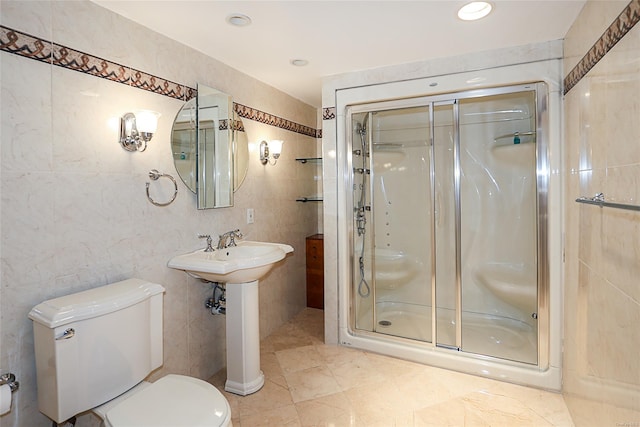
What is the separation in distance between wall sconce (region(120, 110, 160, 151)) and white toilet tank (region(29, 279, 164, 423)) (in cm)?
74

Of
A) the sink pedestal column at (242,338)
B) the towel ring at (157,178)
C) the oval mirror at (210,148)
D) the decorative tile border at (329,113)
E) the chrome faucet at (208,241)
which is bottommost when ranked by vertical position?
the sink pedestal column at (242,338)

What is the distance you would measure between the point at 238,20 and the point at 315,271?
2479 millimetres

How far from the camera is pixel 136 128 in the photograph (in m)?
1.88

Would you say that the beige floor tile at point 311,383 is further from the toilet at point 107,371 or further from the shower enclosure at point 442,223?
the toilet at point 107,371

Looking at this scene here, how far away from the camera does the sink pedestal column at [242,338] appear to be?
2240mm

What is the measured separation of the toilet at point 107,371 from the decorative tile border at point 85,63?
1042 mm

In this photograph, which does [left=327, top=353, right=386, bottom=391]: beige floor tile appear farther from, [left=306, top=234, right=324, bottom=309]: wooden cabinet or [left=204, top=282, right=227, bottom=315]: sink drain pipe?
[left=306, top=234, right=324, bottom=309]: wooden cabinet

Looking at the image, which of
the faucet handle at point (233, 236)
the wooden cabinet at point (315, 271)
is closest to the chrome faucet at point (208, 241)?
the faucet handle at point (233, 236)

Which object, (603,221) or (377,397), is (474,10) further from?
(377,397)

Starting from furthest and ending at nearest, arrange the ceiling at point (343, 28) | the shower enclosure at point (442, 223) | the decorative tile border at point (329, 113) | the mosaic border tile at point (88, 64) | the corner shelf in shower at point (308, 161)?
the corner shelf in shower at point (308, 161) → the decorative tile border at point (329, 113) → the shower enclosure at point (442, 223) → the ceiling at point (343, 28) → the mosaic border tile at point (88, 64)

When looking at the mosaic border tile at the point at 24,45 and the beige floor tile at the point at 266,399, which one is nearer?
the mosaic border tile at the point at 24,45

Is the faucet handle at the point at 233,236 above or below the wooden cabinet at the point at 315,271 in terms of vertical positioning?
above

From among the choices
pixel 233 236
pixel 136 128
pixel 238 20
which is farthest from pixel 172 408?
pixel 238 20

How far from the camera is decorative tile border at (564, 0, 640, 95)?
48.4 inches
